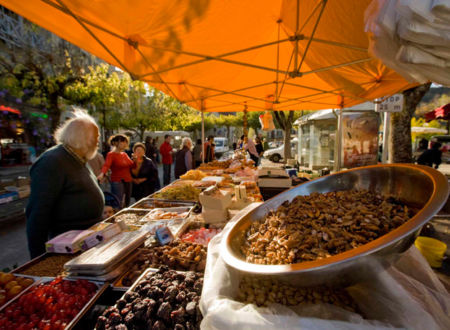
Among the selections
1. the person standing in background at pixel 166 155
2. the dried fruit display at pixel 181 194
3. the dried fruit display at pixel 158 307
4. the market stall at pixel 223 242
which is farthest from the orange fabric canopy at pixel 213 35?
the person standing in background at pixel 166 155

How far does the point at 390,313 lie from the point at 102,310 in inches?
57.1

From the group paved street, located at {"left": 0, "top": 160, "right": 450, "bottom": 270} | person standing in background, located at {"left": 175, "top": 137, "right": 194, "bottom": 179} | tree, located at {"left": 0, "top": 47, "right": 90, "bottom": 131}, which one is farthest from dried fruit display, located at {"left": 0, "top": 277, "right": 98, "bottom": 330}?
tree, located at {"left": 0, "top": 47, "right": 90, "bottom": 131}

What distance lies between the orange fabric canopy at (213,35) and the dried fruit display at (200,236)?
199 cm

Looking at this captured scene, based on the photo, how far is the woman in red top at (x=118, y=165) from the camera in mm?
4820

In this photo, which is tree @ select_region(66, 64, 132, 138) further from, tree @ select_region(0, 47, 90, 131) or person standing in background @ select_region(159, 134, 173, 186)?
person standing in background @ select_region(159, 134, 173, 186)

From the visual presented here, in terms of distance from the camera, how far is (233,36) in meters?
2.97

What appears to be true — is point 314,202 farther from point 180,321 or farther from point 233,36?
point 233,36

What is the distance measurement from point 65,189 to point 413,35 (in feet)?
8.20

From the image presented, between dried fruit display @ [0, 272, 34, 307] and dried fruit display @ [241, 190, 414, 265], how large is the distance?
1384 mm

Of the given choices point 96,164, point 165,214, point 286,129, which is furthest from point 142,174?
point 286,129

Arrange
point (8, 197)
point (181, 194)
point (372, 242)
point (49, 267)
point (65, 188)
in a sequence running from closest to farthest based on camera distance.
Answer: point (372, 242) < point (49, 267) < point (65, 188) < point (181, 194) < point (8, 197)

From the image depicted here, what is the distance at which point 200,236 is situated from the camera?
2.18 metres

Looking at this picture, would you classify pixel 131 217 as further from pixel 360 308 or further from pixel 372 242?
pixel 372 242

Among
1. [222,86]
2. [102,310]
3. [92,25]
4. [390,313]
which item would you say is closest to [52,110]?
[222,86]
